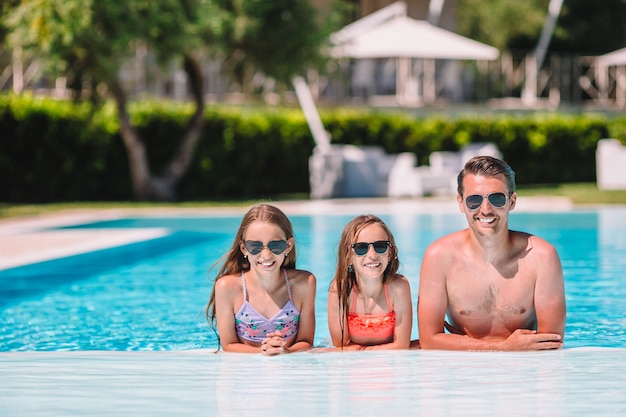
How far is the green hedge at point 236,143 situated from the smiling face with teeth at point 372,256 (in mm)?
15271

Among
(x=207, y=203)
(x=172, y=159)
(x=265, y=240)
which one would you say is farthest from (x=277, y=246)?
(x=172, y=159)

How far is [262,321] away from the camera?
519cm

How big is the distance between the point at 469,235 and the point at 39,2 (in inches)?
527

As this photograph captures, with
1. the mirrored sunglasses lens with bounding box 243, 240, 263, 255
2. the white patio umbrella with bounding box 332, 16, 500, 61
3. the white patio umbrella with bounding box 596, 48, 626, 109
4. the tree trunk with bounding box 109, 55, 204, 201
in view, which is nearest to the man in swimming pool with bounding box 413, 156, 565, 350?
the mirrored sunglasses lens with bounding box 243, 240, 263, 255

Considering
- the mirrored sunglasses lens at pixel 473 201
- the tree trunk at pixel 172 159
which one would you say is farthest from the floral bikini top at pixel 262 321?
the tree trunk at pixel 172 159

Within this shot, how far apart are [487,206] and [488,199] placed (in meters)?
0.03

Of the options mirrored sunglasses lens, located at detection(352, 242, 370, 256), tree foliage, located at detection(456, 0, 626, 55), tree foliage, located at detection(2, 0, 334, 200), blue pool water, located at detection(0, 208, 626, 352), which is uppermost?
tree foliage, located at detection(456, 0, 626, 55)

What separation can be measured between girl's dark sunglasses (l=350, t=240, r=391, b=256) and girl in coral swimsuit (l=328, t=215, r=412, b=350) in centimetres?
2

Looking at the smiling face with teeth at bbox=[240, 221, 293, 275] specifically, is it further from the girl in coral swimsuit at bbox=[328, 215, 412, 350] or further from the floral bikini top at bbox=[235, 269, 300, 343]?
the girl in coral swimsuit at bbox=[328, 215, 412, 350]

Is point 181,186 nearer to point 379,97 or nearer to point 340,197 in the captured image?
point 340,197

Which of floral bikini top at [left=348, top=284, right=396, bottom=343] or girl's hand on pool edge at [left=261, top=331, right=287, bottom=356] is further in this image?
floral bikini top at [left=348, top=284, right=396, bottom=343]

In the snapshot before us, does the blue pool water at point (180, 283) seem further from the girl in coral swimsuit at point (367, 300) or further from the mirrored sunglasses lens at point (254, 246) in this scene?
the mirrored sunglasses lens at point (254, 246)

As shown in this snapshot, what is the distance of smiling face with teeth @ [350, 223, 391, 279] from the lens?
16.1ft

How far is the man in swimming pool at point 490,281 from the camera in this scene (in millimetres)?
4688
